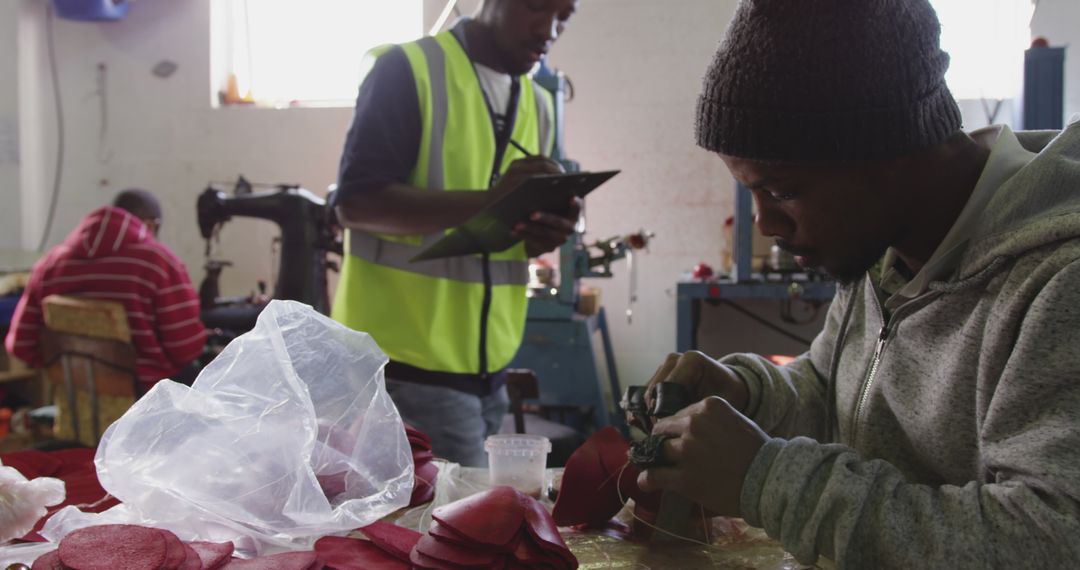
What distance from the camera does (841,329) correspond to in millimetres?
1144

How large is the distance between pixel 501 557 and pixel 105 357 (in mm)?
2234

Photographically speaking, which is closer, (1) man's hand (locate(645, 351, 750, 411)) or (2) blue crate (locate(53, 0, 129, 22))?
(1) man's hand (locate(645, 351, 750, 411))

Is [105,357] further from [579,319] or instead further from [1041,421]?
[1041,421]

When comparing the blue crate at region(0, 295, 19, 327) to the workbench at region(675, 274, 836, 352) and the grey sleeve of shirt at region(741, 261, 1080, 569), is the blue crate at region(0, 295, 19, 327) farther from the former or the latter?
the grey sleeve of shirt at region(741, 261, 1080, 569)

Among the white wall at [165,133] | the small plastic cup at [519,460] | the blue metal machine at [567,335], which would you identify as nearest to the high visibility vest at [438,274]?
the small plastic cup at [519,460]

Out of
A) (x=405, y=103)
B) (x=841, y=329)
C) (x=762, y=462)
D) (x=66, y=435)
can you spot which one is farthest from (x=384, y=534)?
(x=66, y=435)

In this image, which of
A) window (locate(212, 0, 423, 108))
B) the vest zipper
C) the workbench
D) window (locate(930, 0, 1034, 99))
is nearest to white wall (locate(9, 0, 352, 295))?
window (locate(212, 0, 423, 108))

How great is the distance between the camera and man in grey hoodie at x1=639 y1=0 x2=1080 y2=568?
681 mm

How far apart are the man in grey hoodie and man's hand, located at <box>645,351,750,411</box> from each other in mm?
Result: 194

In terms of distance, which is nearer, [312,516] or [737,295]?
[312,516]

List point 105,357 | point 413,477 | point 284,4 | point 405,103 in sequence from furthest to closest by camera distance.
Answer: point 284,4 → point 105,357 → point 405,103 → point 413,477

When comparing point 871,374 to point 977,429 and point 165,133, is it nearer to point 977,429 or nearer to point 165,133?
point 977,429

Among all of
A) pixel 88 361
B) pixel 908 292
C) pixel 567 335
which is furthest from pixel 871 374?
pixel 88 361

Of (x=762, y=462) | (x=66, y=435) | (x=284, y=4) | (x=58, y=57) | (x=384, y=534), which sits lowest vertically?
(x=66, y=435)
